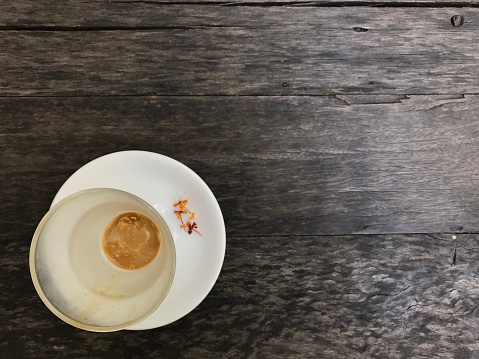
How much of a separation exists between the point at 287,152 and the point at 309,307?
0.29m

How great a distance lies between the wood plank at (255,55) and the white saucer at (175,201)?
0.67ft

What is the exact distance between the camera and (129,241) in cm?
91

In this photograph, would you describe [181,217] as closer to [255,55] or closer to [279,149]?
[279,149]

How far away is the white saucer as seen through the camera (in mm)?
916

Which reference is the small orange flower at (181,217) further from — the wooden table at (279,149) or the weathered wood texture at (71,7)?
the weathered wood texture at (71,7)

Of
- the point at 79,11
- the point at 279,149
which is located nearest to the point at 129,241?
the point at 279,149

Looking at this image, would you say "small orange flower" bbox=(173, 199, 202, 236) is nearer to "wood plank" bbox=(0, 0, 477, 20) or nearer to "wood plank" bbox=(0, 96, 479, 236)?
"wood plank" bbox=(0, 96, 479, 236)

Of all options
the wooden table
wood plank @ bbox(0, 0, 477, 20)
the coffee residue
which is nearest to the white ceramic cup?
the coffee residue

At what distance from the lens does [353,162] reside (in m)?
1.08

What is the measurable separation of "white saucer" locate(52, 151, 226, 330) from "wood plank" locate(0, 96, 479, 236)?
13cm

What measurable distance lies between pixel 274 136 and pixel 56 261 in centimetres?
46

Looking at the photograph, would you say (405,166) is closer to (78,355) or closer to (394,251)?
(394,251)

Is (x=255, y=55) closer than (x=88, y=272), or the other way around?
(x=88, y=272)

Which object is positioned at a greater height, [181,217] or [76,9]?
[76,9]
